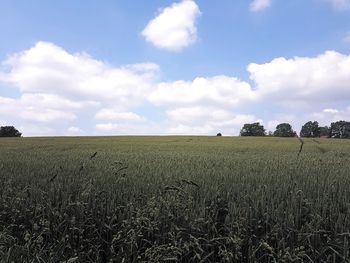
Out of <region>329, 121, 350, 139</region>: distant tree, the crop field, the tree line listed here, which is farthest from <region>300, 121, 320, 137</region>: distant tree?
the crop field

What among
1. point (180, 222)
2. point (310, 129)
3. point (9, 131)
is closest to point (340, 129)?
point (310, 129)

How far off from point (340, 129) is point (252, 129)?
72.8 feet

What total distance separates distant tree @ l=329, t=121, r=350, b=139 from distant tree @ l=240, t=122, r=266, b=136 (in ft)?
56.8

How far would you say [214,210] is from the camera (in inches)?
203

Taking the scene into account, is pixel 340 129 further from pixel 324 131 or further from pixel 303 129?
pixel 303 129

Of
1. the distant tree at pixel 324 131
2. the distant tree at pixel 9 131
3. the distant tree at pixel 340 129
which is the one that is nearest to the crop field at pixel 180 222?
the distant tree at pixel 9 131

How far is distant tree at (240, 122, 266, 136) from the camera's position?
106m

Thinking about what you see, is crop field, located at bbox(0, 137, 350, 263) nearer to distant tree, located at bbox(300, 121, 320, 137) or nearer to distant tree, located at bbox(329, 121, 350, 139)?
distant tree, located at bbox(329, 121, 350, 139)

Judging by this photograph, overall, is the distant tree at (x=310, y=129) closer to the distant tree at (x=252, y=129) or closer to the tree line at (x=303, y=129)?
the tree line at (x=303, y=129)

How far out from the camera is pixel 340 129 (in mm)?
92125

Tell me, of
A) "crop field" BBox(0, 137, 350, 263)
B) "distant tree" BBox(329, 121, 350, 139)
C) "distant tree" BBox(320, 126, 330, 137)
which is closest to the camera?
"crop field" BBox(0, 137, 350, 263)

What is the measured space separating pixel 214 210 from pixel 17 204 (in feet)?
9.10

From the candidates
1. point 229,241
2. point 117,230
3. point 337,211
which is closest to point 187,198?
point 117,230

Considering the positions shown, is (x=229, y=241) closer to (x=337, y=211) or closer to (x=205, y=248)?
(x=205, y=248)
